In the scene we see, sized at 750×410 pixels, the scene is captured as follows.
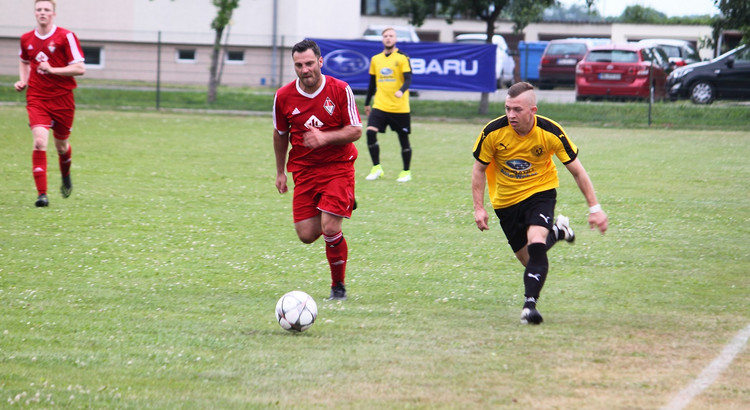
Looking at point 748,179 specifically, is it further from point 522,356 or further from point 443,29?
point 443,29

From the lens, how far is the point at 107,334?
5.68 m

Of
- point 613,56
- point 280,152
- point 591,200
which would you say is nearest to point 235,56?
point 613,56

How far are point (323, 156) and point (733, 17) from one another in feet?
65.5

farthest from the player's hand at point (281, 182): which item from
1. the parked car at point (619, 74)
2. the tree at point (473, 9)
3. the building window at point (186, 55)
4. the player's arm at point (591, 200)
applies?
the building window at point (186, 55)

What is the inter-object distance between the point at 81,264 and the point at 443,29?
150ft

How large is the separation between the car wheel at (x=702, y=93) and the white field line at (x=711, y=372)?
20.4m

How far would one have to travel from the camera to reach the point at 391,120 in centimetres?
1383

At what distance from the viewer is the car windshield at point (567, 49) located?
34.8 m

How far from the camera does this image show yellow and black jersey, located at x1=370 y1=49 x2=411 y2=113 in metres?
13.8

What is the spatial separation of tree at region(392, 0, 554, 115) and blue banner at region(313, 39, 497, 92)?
3.13ft

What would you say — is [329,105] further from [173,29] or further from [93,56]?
[93,56]

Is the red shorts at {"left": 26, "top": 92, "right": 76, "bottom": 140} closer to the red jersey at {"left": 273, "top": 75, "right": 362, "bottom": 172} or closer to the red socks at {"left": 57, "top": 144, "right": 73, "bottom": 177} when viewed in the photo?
the red socks at {"left": 57, "top": 144, "right": 73, "bottom": 177}

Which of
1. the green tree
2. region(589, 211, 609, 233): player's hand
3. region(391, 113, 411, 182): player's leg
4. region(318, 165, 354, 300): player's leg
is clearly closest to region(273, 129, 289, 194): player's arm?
region(318, 165, 354, 300): player's leg

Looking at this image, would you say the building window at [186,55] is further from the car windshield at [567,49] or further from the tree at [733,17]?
the tree at [733,17]
